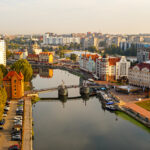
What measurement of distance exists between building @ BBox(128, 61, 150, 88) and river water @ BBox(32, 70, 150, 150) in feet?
28.7

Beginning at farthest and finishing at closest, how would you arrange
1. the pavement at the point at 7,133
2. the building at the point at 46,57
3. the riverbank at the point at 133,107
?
the building at the point at 46,57, the riverbank at the point at 133,107, the pavement at the point at 7,133

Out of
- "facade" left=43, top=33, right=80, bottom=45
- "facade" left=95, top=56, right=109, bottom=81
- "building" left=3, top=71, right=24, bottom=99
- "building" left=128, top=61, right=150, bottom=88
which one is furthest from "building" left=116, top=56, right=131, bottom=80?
"facade" left=43, top=33, right=80, bottom=45

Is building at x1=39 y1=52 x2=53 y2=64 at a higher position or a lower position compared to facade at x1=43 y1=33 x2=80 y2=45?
lower

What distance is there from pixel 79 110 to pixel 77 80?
1841 cm

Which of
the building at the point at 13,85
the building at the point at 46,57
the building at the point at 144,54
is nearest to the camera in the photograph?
the building at the point at 13,85

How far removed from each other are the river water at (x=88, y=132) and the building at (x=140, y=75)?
28.7ft

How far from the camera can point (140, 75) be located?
35.3 meters

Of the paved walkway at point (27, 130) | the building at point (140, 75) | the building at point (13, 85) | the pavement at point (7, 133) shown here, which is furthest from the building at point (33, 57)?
the pavement at point (7, 133)

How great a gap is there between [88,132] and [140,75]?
57.2ft

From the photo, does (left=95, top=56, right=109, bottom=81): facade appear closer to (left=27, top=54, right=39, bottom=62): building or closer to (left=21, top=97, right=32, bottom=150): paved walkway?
(left=21, top=97, right=32, bottom=150): paved walkway

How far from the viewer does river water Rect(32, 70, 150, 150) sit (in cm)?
1856

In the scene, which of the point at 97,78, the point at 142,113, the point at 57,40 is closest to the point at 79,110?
the point at 142,113

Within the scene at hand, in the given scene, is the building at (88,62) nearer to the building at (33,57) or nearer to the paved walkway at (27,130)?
the building at (33,57)

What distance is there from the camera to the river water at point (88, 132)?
18.6 metres
